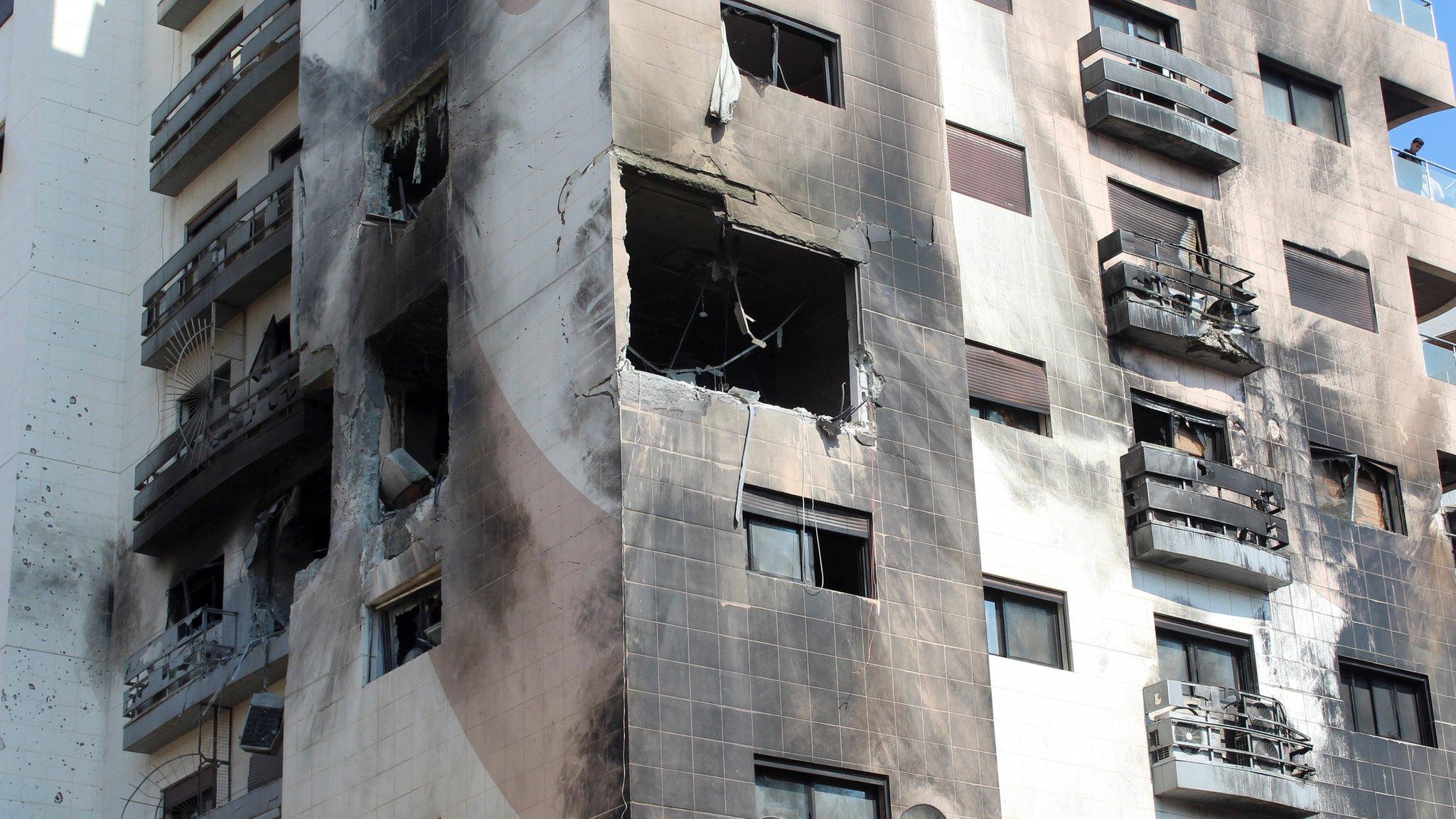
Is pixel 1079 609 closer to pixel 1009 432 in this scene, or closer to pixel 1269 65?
pixel 1009 432

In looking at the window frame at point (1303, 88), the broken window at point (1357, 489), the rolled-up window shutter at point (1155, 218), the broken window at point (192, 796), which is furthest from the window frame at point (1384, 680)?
the broken window at point (192, 796)

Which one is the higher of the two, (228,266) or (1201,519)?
(228,266)

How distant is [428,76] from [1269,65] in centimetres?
1630

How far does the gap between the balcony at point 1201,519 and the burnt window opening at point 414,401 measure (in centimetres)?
1094

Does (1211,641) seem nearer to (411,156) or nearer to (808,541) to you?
(808,541)

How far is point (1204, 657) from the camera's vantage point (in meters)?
31.5

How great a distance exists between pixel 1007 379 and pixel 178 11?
20.8m

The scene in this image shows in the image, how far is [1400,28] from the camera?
40.4 m

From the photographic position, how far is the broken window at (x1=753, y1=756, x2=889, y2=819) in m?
25.4

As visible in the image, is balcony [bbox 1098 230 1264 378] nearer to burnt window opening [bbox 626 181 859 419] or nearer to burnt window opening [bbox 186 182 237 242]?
burnt window opening [bbox 626 181 859 419]

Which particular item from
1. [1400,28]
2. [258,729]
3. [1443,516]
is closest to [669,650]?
[258,729]

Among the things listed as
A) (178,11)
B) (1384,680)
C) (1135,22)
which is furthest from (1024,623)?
(178,11)

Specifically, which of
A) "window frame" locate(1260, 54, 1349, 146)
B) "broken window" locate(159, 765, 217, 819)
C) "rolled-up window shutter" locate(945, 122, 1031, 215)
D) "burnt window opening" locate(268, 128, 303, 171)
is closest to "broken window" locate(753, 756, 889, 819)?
"rolled-up window shutter" locate(945, 122, 1031, 215)

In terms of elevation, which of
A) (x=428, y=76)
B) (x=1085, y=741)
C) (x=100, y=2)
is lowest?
(x=1085, y=741)
